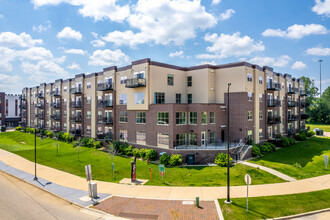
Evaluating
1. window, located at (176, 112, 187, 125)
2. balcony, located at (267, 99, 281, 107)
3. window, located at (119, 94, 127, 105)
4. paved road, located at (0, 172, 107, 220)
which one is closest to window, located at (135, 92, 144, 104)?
window, located at (119, 94, 127, 105)

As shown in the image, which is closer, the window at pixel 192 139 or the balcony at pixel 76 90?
the window at pixel 192 139

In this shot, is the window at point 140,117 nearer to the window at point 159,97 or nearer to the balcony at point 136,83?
the window at point 159,97

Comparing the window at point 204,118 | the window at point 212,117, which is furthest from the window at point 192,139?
the window at point 212,117

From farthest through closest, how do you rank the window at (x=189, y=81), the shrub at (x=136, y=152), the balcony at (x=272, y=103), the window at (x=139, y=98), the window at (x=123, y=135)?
the balcony at (x=272, y=103)
the window at (x=189, y=81)
the window at (x=123, y=135)
the window at (x=139, y=98)
the shrub at (x=136, y=152)

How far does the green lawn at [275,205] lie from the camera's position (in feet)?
41.1

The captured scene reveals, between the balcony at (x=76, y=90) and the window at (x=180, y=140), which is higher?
the balcony at (x=76, y=90)

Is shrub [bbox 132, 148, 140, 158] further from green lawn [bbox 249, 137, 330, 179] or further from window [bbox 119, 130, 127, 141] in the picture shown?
green lawn [bbox 249, 137, 330, 179]

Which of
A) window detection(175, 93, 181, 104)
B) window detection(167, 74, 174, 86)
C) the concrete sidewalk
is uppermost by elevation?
window detection(167, 74, 174, 86)

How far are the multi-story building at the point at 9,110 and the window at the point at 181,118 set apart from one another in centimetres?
8070

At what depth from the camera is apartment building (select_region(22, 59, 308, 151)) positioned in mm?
26984

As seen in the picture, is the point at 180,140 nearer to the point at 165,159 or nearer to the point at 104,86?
the point at 165,159

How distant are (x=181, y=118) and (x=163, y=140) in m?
3.84

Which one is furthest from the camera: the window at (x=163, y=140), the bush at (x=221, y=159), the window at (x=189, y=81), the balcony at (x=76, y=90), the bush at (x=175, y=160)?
the balcony at (x=76, y=90)

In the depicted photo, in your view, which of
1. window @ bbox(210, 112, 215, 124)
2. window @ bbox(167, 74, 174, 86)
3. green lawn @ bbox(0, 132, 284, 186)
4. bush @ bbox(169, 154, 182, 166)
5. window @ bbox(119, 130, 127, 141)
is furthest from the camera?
window @ bbox(119, 130, 127, 141)
